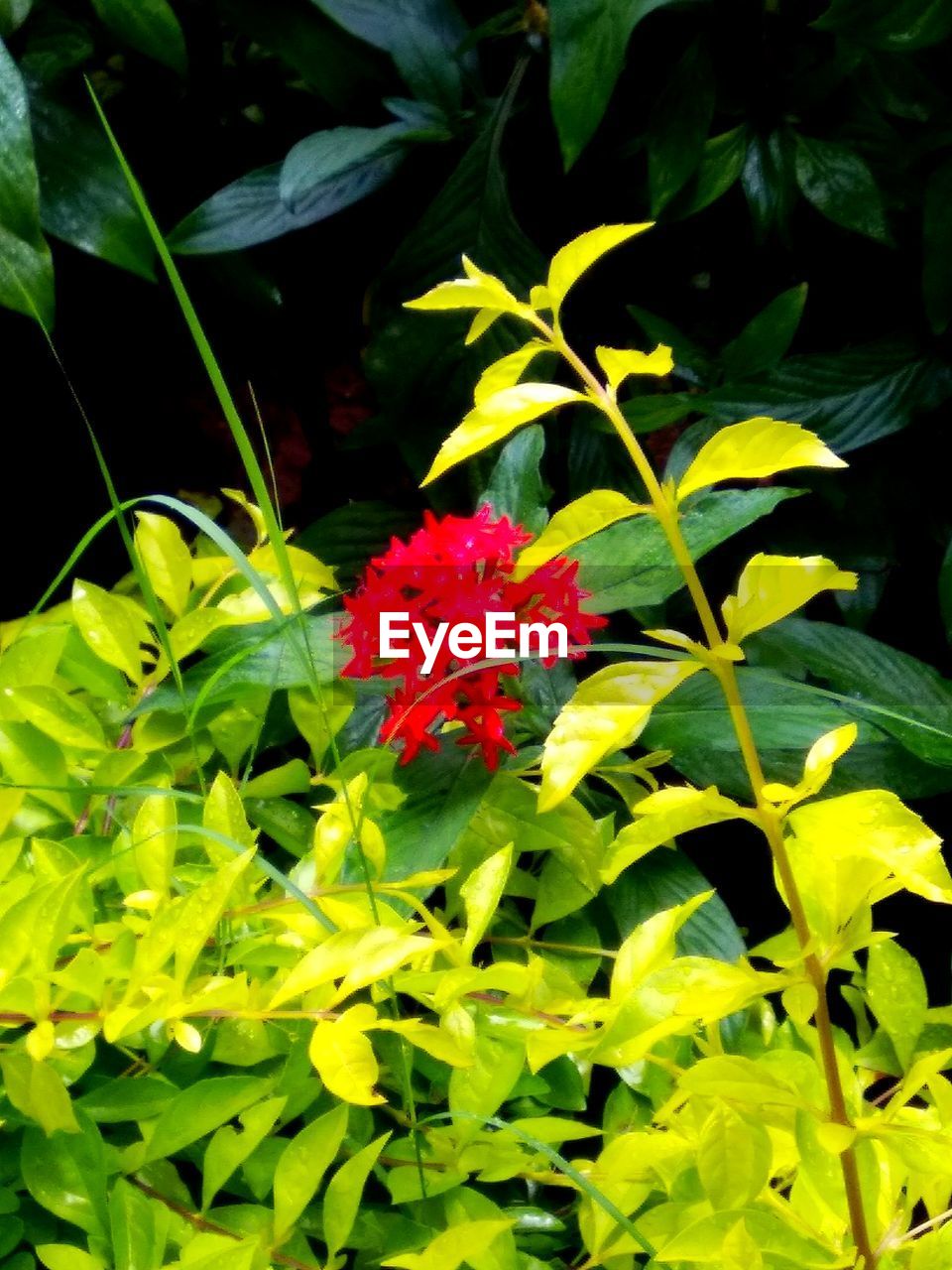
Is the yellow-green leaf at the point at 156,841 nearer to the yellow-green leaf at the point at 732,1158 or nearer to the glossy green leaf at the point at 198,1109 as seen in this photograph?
the glossy green leaf at the point at 198,1109

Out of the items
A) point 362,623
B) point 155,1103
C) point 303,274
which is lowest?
point 155,1103

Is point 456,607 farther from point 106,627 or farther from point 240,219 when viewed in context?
point 240,219

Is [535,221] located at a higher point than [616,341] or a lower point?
higher

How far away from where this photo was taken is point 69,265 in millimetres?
1120

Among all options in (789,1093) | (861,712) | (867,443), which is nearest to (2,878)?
(789,1093)

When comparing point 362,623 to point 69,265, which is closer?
point 362,623

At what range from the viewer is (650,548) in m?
0.63

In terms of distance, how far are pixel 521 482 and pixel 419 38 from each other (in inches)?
20.3

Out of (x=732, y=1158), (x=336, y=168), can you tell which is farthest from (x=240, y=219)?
(x=732, y=1158)

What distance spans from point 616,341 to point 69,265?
0.52 metres

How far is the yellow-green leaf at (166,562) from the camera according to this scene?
2.16 ft

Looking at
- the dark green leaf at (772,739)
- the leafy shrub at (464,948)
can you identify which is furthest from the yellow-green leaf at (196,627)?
the dark green leaf at (772,739)

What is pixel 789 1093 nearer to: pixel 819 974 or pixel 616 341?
pixel 819 974

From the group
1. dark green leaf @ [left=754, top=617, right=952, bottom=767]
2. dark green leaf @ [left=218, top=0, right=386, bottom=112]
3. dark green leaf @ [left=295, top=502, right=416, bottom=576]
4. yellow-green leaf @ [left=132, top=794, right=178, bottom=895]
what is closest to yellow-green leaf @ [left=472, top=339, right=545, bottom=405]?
yellow-green leaf @ [left=132, top=794, right=178, bottom=895]
